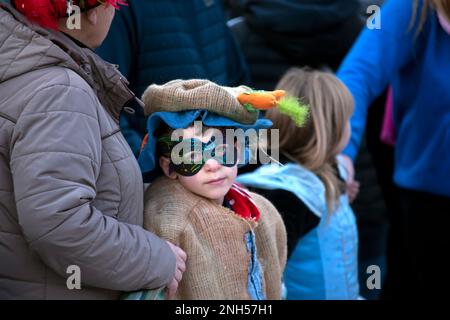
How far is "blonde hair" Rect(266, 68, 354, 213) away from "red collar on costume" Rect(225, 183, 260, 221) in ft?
1.84

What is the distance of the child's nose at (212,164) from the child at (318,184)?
2.09 feet

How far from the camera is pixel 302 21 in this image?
3406 millimetres

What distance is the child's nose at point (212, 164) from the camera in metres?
1.94

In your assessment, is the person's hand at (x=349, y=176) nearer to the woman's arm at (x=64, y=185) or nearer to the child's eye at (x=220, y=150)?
the child's eye at (x=220, y=150)

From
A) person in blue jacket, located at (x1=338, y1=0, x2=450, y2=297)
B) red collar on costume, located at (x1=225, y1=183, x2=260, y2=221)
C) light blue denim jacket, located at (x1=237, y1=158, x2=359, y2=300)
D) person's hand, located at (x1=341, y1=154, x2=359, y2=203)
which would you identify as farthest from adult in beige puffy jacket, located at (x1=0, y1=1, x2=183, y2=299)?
person in blue jacket, located at (x1=338, y1=0, x2=450, y2=297)

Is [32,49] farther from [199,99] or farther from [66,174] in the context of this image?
[199,99]

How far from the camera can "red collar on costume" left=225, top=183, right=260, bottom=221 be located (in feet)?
6.89

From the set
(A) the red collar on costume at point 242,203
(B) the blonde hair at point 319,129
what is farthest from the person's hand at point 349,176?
(A) the red collar on costume at point 242,203

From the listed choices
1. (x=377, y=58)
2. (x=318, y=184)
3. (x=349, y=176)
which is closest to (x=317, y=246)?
(x=318, y=184)

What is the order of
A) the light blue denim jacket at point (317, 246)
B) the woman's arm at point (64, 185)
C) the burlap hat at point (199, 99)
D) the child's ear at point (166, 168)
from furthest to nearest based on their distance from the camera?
the light blue denim jacket at point (317, 246) → the child's ear at point (166, 168) → the burlap hat at point (199, 99) → the woman's arm at point (64, 185)

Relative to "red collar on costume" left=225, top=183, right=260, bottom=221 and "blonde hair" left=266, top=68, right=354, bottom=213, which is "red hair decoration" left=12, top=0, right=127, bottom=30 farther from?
"blonde hair" left=266, top=68, right=354, bottom=213

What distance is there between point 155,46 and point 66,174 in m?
0.99

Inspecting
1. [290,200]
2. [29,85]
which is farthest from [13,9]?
[290,200]

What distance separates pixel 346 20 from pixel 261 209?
63.0 inches
